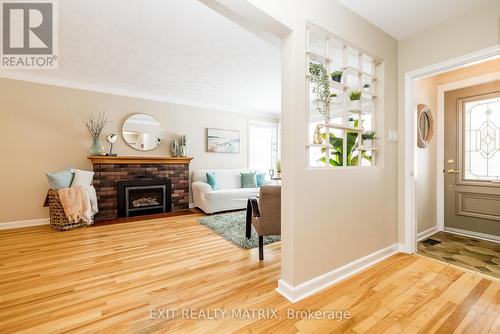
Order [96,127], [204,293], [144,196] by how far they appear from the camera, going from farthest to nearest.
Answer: [144,196], [96,127], [204,293]

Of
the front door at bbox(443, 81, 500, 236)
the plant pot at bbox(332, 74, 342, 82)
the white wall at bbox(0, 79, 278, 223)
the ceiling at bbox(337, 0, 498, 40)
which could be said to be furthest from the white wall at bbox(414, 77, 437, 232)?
the white wall at bbox(0, 79, 278, 223)

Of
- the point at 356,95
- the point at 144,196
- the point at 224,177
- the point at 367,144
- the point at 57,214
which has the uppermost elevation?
the point at 356,95

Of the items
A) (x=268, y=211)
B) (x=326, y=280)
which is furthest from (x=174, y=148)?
(x=326, y=280)

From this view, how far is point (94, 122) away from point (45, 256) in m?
2.60

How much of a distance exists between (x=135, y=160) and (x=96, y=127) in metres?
0.92

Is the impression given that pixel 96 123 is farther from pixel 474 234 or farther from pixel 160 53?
pixel 474 234

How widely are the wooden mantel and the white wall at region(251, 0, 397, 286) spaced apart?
3566 mm

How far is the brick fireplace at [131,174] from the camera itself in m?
3.99

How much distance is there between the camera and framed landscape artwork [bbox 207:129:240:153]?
5.40 m

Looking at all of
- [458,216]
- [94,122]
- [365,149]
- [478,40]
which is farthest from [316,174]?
A: [94,122]

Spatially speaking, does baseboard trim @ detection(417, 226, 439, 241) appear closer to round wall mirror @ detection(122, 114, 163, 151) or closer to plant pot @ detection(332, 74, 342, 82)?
plant pot @ detection(332, 74, 342, 82)

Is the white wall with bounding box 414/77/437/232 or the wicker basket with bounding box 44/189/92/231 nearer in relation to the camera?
the white wall with bounding box 414/77/437/232

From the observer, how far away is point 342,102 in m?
2.12

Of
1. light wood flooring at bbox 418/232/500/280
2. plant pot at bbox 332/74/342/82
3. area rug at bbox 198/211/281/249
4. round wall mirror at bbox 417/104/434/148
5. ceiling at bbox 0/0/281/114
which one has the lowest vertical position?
light wood flooring at bbox 418/232/500/280
